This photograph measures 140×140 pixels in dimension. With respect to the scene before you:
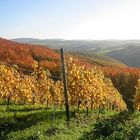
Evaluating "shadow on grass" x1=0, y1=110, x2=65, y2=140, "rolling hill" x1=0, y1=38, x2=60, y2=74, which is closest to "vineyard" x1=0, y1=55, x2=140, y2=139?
"shadow on grass" x1=0, y1=110, x2=65, y2=140

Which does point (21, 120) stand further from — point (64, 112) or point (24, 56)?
point (24, 56)

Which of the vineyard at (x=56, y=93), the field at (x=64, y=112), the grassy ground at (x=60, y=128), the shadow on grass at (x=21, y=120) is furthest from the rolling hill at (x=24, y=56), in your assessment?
the grassy ground at (x=60, y=128)

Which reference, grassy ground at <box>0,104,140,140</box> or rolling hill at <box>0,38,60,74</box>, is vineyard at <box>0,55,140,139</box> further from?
rolling hill at <box>0,38,60,74</box>

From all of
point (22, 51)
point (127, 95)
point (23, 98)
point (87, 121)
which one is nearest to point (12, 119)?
point (87, 121)

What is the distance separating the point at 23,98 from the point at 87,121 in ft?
64.9

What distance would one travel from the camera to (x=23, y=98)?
5112 cm

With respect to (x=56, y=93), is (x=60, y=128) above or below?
above

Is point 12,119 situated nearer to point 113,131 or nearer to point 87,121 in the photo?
point 87,121

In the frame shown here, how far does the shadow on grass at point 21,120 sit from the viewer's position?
29.5 metres

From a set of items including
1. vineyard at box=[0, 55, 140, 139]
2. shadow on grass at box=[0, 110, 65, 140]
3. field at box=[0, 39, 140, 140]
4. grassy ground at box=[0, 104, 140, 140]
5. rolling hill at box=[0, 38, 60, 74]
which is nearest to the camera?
grassy ground at box=[0, 104, 140, 140]

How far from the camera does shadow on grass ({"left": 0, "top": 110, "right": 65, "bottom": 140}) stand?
96.9 feet

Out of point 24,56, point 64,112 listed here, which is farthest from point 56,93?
point 24,56

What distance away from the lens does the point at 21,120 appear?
3344 cm

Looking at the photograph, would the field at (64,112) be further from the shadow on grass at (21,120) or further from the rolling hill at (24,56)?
the rolling hill at (24,56)
